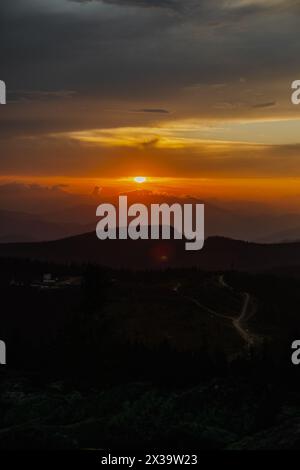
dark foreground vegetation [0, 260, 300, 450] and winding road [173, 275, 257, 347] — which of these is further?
winding road [173, 275, 257, 347]

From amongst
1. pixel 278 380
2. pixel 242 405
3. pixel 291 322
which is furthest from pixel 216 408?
pixel 291 322

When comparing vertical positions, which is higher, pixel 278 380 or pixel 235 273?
pixel 235 273

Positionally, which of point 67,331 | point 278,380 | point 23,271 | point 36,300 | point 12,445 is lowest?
point 12,445

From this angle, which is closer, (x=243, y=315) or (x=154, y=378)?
(x=154, y=378)

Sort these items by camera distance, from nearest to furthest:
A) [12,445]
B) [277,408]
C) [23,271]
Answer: [12,445] → [277,408] → [23,271]

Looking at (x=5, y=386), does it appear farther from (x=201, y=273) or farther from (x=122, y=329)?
(x=201, y=273)

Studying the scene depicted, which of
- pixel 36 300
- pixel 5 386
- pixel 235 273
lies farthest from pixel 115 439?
pixel 235 273

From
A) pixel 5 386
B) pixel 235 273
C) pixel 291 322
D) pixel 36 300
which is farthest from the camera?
pixel 235 273

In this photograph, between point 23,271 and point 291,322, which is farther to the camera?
point 23,271

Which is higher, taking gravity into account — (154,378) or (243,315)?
(243,315)

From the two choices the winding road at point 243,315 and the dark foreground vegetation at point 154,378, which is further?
the winding road at point 243,315
